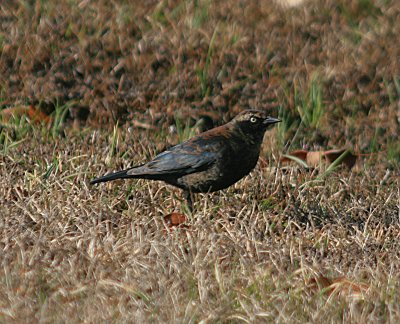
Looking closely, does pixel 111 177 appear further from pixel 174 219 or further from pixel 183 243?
pixel 183 243

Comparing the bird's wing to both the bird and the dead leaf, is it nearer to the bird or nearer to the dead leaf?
the bird

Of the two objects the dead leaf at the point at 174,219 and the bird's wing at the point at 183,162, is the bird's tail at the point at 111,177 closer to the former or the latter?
the bird's wing at the point at 183,162

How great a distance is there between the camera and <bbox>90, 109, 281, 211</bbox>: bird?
6.07 metres

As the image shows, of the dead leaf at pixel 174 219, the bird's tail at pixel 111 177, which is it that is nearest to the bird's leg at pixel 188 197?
the dead leaf at pixel 174 219

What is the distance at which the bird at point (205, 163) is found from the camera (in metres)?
6.07

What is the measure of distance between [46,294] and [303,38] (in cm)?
480

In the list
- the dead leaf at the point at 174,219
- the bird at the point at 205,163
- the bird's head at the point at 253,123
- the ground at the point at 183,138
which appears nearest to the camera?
the ground at the point at 183,138

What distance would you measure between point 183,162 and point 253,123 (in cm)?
54

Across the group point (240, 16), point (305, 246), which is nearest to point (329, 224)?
point (305, 246)

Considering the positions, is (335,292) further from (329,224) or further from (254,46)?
(254,46)

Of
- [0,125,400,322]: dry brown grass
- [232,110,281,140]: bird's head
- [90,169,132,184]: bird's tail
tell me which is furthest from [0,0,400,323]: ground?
[232,110,281,140]: bird's head

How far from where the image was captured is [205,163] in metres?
6.14

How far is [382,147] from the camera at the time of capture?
762 cm

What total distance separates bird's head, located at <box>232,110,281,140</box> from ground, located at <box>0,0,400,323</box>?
32 cm
